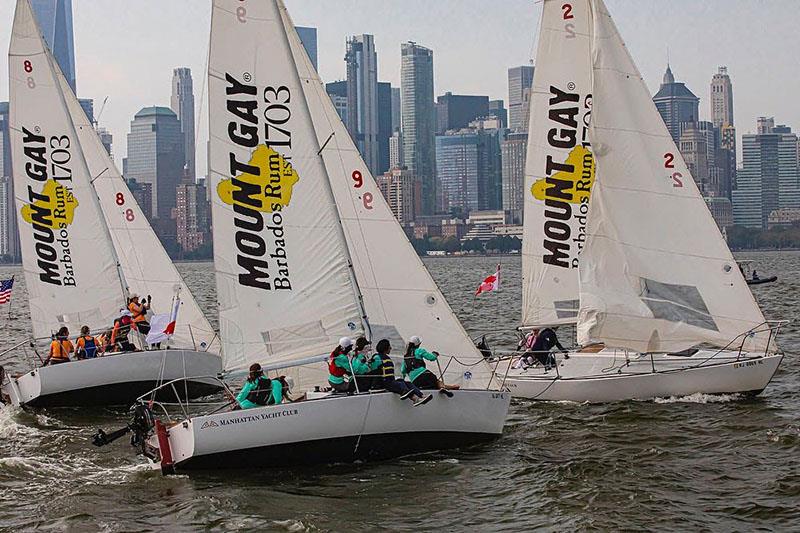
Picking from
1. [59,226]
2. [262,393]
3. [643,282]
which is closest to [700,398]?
[643,282]

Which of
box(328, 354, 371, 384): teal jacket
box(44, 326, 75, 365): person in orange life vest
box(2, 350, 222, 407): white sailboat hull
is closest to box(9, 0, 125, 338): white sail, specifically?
box(44, 326, 75, 365): person in orange life vest

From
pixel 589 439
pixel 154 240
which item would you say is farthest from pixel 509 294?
pixel 589 439

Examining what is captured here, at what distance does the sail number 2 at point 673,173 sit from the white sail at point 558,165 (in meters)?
2.19

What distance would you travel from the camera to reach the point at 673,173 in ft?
73.0

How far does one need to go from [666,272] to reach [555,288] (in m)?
2.98

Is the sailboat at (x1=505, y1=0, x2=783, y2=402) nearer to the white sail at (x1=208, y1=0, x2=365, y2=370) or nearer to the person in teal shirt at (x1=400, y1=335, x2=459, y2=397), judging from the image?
the person in teal shirt at (x1=400, y1=335, x2=459, y2=397)

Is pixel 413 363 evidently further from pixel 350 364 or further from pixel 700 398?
pixel 700 398

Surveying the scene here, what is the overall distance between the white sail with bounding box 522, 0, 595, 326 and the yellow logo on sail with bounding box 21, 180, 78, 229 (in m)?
9.45

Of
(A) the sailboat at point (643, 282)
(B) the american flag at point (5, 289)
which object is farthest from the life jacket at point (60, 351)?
(A) the sailboat at point (643, 282)

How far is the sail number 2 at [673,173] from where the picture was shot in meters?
22.2

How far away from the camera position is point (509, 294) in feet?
224

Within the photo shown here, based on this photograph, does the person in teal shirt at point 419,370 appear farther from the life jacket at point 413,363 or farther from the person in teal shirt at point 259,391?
the person in teal shirt at point 259,391

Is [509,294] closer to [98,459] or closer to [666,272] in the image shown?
[666,272]

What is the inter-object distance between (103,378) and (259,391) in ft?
23.2
